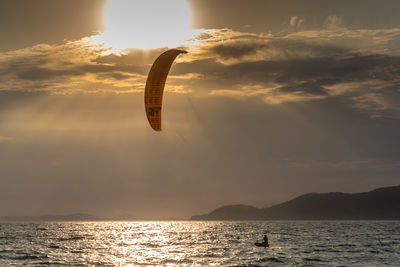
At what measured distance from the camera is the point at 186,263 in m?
45.1

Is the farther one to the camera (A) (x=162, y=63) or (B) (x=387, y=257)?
(B) (x=387, y=257)

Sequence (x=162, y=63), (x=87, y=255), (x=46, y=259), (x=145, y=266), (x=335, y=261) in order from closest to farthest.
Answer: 1. (x=162, y=63)
2. (x=145, y=266)
3. (x=335, y=261)
4. (x=46, y=259)
5. (x=87, y=255)

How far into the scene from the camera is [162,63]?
40.0m

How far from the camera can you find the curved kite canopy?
1558 inches

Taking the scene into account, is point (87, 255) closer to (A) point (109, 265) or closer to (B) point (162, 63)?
(A) point (109, 265)

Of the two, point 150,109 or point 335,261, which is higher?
point 150,109

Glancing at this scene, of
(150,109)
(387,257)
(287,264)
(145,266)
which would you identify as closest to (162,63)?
(150,109)

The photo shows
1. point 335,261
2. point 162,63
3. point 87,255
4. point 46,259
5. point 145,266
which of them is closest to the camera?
point 162,63

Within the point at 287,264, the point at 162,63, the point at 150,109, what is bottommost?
the point at 287,264

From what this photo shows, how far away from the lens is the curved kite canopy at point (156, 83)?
39.6 metres

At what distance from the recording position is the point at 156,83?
130 ft

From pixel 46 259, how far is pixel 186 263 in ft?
52.2

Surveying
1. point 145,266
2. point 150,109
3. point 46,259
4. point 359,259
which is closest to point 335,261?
point 359,259

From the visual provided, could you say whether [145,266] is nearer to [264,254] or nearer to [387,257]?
[264,254]
